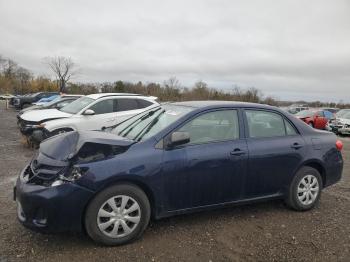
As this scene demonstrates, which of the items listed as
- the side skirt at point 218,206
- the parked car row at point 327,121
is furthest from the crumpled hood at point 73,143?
the parked car row at point 327,121

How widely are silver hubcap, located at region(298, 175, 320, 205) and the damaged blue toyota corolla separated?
15 mm

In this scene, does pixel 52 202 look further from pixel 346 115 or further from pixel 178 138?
pixel 346 115

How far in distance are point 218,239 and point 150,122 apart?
172cm

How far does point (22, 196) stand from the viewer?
11.7 feet

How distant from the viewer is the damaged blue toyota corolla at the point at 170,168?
3.53 metres

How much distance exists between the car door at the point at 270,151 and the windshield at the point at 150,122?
39.0 inches

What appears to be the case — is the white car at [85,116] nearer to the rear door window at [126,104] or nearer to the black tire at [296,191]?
the rear door window at [126,104]

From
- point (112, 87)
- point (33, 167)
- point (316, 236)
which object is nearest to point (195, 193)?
point (316, 236)

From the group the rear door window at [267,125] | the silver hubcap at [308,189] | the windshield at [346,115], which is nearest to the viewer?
the rear door window at [267,125]

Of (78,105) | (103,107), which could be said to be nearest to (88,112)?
(103,107)

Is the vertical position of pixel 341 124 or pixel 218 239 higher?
pixel 341 124

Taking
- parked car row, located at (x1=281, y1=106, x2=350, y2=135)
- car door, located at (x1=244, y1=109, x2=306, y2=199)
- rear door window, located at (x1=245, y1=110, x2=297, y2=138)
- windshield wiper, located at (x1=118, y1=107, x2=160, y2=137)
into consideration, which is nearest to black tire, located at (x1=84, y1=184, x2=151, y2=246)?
windshield wiper, located at (x1=118, y1=107, x2=160, y2=137)

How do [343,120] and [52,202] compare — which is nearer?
[52,202]

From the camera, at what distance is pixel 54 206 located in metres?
A: 3.42
